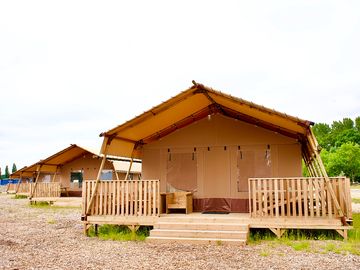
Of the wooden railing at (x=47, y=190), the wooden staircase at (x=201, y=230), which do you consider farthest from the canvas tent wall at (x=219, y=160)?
the wooden railing at (x=47, y=190)

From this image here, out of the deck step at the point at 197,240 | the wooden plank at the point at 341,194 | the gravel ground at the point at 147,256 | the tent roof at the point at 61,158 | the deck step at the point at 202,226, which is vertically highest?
the tent roof at the point at 61,158

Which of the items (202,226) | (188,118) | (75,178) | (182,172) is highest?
(188,118)

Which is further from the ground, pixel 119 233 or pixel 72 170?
pixel 72 170

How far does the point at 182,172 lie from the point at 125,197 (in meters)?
2.45

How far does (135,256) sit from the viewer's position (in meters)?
7.39

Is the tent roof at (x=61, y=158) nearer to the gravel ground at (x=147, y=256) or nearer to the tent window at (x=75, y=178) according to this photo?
the tent window at (x=75, y=178)

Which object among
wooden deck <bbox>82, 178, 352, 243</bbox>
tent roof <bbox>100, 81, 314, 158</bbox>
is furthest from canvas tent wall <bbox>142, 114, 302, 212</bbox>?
wooden deck <bbox>82, 178, 352, 243</bbox>

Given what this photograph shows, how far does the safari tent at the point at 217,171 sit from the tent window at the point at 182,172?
0.03 m

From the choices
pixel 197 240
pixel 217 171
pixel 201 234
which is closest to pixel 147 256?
pixel 197 240

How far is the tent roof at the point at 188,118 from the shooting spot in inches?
363

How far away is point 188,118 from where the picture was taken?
11.8 metres

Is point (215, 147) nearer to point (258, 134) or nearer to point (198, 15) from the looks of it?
point (258, 134)

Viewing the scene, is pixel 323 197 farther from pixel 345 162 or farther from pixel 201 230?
pixel 345 162

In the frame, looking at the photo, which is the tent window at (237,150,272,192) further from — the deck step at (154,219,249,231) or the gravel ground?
the gravel ground
